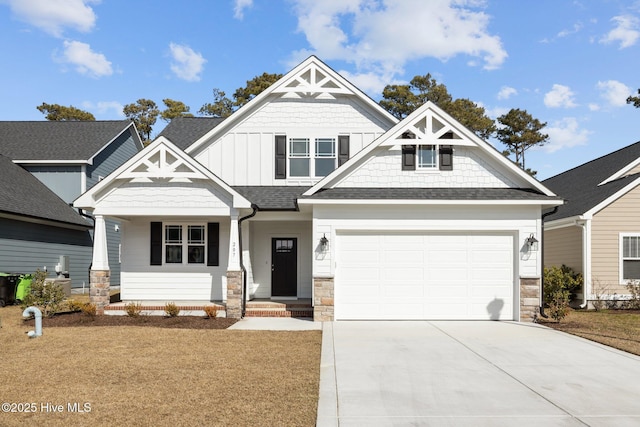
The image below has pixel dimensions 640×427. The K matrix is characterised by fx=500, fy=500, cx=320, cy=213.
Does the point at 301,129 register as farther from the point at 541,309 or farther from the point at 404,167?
the point at 541,309

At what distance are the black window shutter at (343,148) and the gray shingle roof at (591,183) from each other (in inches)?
309

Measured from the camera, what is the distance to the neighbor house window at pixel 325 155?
16391mm

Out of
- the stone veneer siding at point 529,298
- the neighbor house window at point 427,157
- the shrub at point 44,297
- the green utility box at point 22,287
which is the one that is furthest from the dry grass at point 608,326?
the green utility box at point 22,287

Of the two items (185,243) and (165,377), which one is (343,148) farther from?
(165,377)

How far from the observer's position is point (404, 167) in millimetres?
13727

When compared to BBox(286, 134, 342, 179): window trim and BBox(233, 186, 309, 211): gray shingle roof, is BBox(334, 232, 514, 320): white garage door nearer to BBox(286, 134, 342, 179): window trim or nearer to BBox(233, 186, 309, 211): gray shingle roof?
BBox(233, 186, 309, 211): gray shingle roof

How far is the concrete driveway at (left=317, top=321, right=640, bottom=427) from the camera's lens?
566 centimetres

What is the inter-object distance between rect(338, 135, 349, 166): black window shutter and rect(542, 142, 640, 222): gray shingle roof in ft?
25.7

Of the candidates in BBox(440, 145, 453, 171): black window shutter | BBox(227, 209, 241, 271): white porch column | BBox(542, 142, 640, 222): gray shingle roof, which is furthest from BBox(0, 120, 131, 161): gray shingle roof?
BBox(542, 142, 640, 222): gray shingle roof

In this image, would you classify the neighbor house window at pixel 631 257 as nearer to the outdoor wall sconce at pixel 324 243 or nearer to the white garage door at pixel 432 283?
the white garage door at pixel 432 283

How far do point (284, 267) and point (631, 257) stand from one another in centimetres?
1115

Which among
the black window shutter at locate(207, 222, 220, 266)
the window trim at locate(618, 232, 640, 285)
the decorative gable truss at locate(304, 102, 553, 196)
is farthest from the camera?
the window trim at locate(618, 232, 640, 285)

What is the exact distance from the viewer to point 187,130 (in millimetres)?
19141

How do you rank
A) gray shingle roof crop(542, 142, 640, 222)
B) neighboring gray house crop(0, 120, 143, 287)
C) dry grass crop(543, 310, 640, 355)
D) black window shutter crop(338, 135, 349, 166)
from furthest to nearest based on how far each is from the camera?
neighboring gray house crop(0, 120, 143, 287) < gray shingle roof crop(542, 142, 640, 222) < black window shutter crop(338, 135, 349, 166) < dry grass crop(543, 310, 640, 355)
